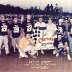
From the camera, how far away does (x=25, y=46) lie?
4.36m

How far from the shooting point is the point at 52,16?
4.37 m

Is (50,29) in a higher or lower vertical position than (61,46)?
higher

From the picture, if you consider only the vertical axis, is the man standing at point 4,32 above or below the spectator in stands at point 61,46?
above

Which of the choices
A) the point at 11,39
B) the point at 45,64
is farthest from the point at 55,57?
the point at 11,39

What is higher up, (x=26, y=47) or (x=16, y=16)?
(x=16, y=16)

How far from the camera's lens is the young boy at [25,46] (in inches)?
171

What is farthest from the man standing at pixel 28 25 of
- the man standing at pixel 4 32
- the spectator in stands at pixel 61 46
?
the spectator in stands at pixel 61 46

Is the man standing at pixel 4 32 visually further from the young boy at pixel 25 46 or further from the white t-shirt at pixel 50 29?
the white t-shirt at pixel 50 29

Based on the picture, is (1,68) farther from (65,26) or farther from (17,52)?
(65,26)

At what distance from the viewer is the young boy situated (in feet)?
14.3

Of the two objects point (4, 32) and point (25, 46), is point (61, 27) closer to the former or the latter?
point (25, 46)

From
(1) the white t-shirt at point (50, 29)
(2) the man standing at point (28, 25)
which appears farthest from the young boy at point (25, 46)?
(1) the white t-shirt at point (50, 29)

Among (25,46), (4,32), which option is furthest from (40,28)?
(4,32)

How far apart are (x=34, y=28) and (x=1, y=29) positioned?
28 centimetres
